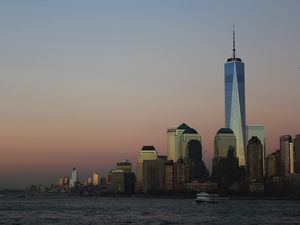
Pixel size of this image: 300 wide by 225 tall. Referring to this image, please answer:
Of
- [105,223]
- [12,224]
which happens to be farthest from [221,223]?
[12,224]

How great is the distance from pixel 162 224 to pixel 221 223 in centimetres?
1456

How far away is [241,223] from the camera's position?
130625 millimetres

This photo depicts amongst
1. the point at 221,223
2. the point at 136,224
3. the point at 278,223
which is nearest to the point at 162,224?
the point at 136,224

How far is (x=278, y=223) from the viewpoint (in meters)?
129

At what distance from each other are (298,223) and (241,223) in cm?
1213

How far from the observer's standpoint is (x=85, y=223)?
12681cm

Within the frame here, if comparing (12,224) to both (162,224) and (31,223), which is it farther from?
(162,224)

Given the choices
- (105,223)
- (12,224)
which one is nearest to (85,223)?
(105,223)

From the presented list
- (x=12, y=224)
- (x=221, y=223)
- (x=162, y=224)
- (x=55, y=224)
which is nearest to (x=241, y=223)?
(x=221, y=223)

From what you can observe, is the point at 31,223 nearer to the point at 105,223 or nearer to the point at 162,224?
the point at 105,223

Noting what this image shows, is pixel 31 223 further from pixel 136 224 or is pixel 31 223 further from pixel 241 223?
pixel 241 223

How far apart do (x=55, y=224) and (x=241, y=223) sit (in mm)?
40235

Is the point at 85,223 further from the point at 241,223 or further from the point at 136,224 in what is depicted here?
the point at 241,223

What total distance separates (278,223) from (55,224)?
156ft
